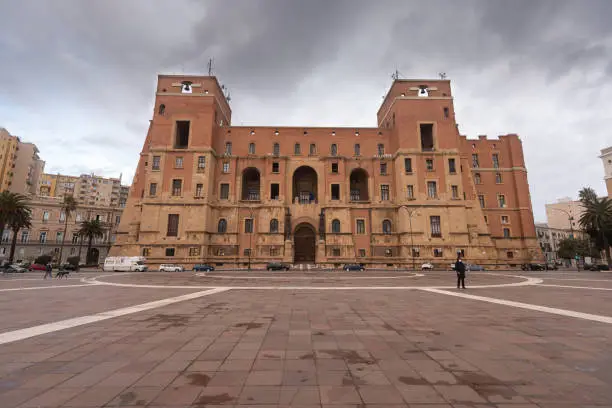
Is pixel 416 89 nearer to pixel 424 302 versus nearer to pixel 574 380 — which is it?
pixel 424 302

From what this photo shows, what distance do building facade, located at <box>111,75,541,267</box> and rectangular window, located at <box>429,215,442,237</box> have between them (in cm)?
14

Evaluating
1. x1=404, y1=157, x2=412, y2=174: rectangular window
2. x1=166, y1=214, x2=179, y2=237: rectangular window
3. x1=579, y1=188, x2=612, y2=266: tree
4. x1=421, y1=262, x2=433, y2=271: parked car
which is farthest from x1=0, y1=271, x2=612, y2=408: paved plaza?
x1=579, y1=188, x2=612, y2=266: tree

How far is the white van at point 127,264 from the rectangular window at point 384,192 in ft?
114

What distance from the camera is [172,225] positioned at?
138 feet

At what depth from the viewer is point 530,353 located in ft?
15.7

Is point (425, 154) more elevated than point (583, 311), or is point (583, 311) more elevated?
point (425, 154)

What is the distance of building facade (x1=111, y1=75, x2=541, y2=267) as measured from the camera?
42.2 m

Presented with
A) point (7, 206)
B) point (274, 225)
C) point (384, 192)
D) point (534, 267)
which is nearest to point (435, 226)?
point (384, 192)

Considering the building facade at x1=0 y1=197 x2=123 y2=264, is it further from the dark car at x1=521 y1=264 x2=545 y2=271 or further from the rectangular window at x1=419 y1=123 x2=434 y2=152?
the dark car at x1=521 y1=264 x2=545 y2=271

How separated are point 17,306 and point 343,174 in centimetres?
4079

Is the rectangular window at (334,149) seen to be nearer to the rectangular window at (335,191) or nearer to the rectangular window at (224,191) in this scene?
the rectangular window at (335,191)

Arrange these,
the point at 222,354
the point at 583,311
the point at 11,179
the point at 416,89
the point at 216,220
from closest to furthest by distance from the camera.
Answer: the point at 222,354, the point at 583,311, the point at 216,220, the point at 416,89, the point at 11,179

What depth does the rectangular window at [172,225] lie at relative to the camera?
137 feet

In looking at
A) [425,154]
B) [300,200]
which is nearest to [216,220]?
[300,200]
